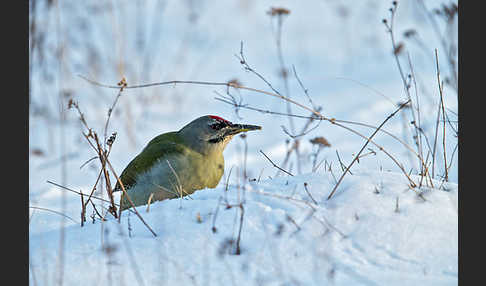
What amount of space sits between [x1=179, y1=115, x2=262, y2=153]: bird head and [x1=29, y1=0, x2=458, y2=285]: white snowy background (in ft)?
1.11

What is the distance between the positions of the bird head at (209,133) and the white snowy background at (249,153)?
0.34m

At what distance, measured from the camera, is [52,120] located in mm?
9891

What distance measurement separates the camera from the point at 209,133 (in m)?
5.09

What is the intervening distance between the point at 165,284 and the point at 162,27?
12.3m

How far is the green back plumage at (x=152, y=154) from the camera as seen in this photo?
4.92 m

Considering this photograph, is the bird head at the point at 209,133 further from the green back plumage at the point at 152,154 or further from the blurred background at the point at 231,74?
the blurred background at the point at 231,74

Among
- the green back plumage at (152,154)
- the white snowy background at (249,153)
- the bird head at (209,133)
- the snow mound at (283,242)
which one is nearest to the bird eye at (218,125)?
the bird head at (209,133)

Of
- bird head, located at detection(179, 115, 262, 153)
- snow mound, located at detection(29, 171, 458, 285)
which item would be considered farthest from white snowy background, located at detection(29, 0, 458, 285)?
bird head, located at detection(179, 115, 262, 153)

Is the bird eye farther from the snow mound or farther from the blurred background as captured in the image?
the snow mound

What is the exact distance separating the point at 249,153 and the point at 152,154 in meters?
3.79

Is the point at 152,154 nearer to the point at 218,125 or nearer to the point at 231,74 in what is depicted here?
the point at 218,125

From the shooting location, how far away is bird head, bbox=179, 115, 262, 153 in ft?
16.6

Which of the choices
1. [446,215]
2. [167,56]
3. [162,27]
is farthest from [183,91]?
[446,215]

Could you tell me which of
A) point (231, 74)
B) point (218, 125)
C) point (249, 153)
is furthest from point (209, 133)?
point (231, 74)
